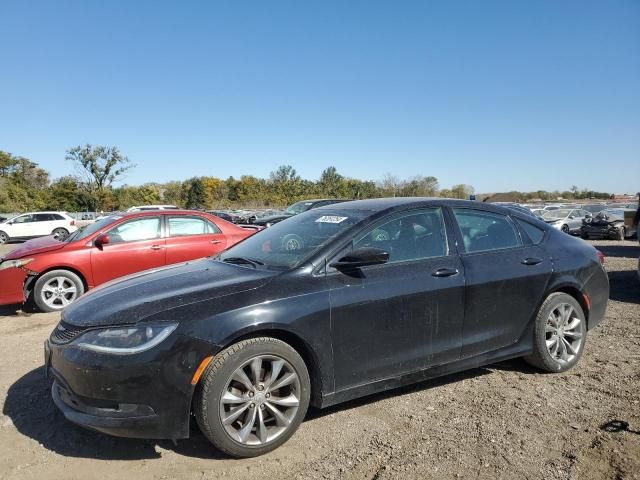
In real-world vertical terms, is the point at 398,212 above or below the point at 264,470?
above

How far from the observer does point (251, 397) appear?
2822 mm

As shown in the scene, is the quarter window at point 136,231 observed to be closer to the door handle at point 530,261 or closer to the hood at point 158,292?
the hood at point 158,292

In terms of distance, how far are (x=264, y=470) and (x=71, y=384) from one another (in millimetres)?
1247

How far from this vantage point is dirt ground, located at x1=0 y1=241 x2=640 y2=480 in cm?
270

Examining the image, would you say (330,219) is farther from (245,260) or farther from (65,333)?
(65,333)

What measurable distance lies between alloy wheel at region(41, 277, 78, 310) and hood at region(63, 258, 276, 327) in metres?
3.71

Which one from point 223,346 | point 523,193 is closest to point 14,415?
point 223,346

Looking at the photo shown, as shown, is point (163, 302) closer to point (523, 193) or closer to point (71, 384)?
point (71, 384)

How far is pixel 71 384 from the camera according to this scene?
276 centimetres

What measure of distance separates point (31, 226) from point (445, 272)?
25.1 meters

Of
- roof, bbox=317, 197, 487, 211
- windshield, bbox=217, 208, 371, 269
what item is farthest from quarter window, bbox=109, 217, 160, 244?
roof, bbox=317, 197, 487, 211

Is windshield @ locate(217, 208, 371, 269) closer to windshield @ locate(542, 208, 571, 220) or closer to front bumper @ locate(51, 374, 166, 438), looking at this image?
front bumper @ locate(51, 374, 166, 438)

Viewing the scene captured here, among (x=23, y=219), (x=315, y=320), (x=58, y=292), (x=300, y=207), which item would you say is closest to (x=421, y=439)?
(x=315, y=320)

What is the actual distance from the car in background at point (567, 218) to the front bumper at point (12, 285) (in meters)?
21.3
